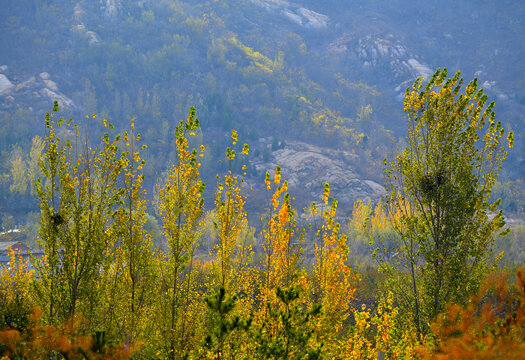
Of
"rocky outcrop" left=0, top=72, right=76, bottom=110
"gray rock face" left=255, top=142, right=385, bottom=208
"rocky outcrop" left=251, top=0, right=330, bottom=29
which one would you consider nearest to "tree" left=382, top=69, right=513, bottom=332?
"gray rock face" left=255, top=142, right=385, bottom=208

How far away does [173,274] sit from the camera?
8430 mm

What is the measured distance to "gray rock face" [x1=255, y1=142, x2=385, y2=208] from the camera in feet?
238

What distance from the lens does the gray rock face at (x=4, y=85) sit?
85969 mm

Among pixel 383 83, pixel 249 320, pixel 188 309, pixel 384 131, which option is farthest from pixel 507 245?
pixel 383 83

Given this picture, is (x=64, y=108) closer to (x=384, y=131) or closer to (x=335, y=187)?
(x=335, y=187)

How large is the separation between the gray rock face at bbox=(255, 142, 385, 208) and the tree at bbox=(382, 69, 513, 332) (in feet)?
205

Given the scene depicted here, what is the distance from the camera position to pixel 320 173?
7806 centimetres

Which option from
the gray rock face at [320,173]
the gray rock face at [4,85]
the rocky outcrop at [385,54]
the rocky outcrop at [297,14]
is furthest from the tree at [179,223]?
the rocky outcrop at [297,14]

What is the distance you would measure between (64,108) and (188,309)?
9233cm

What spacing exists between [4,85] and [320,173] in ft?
247

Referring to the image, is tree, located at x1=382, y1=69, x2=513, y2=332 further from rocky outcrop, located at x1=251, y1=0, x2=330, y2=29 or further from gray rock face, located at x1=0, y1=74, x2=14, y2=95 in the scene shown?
rocky outcrop, located at x1=251, y1=0, x2=330, y2=29

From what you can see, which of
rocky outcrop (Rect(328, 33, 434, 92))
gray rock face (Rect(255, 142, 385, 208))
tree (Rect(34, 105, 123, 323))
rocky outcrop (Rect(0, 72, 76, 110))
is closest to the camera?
tree (Rect(34, 105, 123, 323))

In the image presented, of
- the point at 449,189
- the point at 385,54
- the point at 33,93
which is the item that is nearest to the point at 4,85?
the point at 33,93

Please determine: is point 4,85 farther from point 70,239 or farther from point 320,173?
point 70,239
